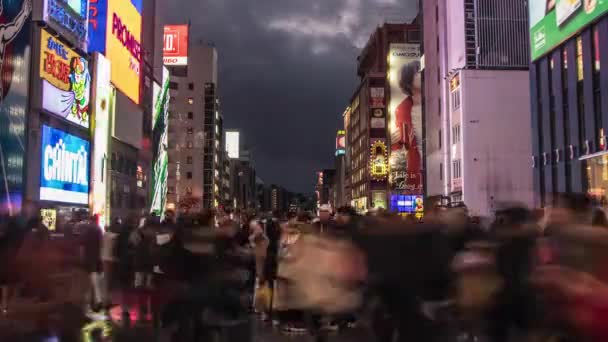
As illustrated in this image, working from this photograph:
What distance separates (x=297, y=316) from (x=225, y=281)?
3103 mm

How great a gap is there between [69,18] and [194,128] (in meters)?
69.4

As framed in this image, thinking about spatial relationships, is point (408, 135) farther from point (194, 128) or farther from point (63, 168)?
point (63, 168)

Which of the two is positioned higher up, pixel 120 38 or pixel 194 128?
pixel 194 128

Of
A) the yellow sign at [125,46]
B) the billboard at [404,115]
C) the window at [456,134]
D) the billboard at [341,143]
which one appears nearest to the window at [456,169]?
the window at [456,134]

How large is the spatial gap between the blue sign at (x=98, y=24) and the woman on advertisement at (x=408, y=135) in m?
51.8

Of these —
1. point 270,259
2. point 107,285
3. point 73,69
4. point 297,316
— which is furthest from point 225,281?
point 73,69

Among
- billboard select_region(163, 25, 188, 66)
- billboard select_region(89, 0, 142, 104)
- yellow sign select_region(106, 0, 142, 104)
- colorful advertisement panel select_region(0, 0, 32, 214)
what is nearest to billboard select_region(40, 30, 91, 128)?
colorful advertisement panel select_region(0, 0, 32, 214)

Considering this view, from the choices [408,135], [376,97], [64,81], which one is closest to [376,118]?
[376,97]

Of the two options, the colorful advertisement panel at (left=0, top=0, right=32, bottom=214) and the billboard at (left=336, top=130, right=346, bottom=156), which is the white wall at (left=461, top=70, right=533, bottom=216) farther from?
the billboard at (left=336, top=130, right=346, bottom=156)

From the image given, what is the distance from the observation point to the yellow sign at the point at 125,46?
140 ft

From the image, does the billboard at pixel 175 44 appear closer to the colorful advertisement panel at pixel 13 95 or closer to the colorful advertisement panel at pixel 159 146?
the colorful advertisement panel at pixel 159 146

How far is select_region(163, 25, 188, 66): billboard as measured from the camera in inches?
3263

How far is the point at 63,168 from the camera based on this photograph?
1272 inches

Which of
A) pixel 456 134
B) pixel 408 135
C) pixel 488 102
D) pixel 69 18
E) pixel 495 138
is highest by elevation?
pixel 408 135
